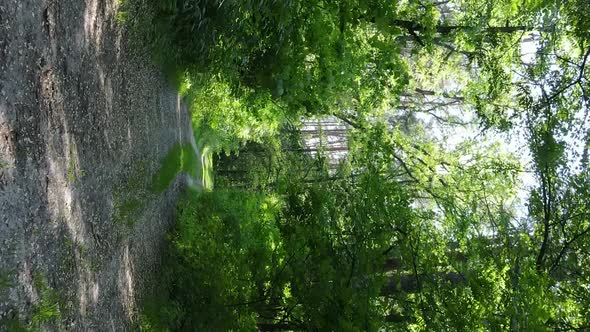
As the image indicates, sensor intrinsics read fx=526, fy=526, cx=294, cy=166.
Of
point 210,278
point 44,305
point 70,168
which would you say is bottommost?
point 210,278

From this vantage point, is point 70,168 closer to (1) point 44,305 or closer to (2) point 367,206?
(1) point 44,305

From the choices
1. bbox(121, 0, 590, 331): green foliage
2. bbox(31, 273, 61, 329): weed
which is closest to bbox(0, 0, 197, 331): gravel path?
bbox(31, 273, 61, 329): weed

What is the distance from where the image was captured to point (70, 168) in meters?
5.41

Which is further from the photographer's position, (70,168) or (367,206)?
(367,206)

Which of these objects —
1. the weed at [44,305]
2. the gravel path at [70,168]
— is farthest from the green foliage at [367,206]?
the weed at [44,305]

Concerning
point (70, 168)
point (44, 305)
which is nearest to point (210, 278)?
point (70, 168)

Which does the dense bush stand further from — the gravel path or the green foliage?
the gravel path

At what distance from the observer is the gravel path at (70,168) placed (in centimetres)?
433

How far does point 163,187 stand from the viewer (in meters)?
10.7

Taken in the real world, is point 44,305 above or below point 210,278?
above

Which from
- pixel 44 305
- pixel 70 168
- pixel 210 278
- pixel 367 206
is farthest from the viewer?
pixel 210 278

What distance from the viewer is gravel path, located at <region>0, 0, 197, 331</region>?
4328 millimetres

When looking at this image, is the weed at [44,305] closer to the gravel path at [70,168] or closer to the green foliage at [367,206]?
the gravel path at [70,168]

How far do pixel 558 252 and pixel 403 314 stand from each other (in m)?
3.33
